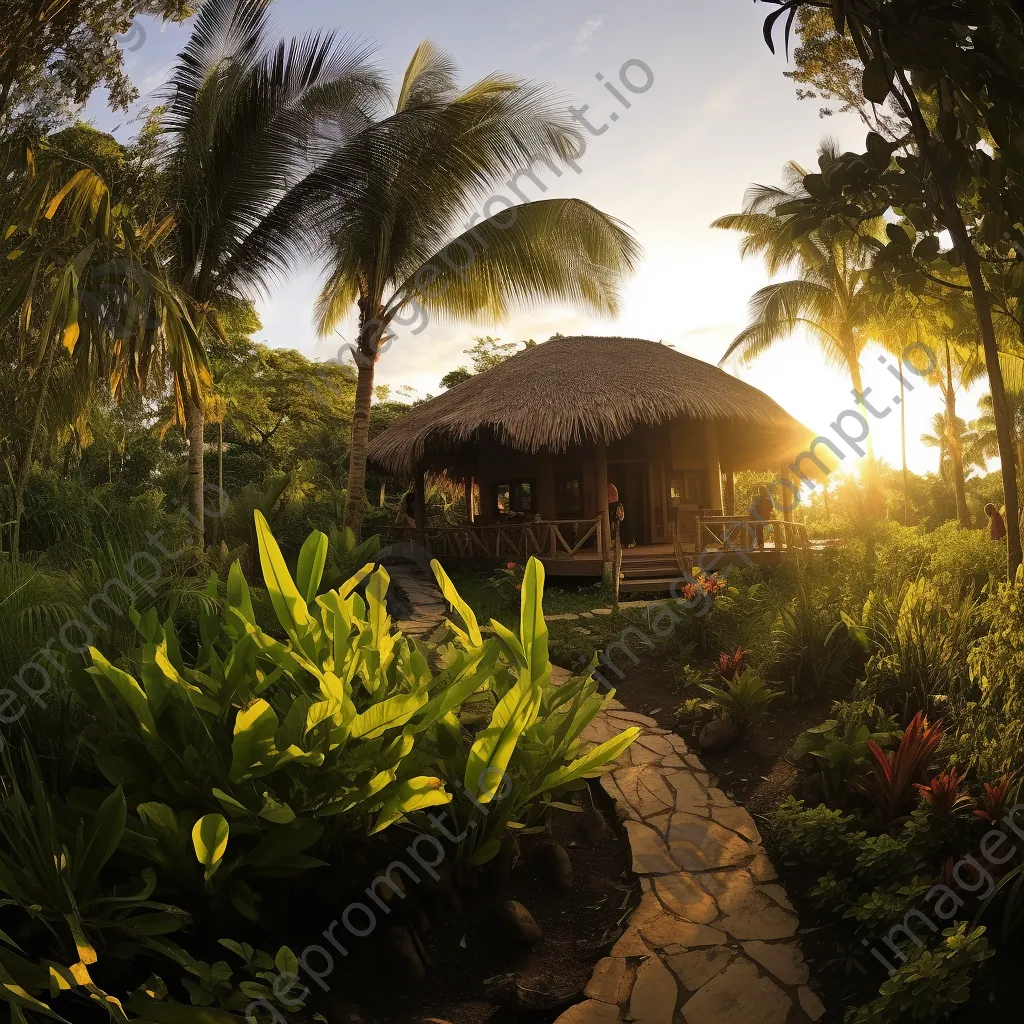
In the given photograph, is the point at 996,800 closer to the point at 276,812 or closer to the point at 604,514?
the point at 276,812

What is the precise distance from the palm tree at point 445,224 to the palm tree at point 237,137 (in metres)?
0.52

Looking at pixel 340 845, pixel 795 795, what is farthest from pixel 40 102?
pixel 795 795

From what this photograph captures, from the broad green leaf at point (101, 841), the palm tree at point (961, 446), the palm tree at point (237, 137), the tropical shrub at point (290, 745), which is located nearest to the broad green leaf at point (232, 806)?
the tropical shrub at point (290, 745)

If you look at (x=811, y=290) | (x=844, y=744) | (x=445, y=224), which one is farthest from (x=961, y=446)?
(x=844, y=744)

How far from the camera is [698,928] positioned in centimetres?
285

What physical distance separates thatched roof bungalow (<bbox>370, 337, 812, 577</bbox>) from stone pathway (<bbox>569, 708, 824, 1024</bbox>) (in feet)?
25.0

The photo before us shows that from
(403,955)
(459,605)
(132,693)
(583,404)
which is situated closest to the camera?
(132,693)

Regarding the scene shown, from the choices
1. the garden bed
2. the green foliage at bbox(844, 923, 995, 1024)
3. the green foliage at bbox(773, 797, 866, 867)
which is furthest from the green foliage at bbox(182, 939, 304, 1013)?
the green foliage at bbox(773, 797, 866, 867)

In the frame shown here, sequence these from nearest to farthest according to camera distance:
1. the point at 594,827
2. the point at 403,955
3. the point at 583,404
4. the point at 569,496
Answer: the point at 403,955 < the point at 594,827 < the point at 583,404 < the point at 569,496

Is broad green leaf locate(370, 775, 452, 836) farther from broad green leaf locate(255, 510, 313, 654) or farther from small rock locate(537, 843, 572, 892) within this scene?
small rock locate(537, 843, 572, 892)

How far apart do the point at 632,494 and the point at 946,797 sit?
1300cm

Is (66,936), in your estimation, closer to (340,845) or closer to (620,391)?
(340,845)

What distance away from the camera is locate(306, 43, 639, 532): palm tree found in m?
10.2

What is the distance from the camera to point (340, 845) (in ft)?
8.23
